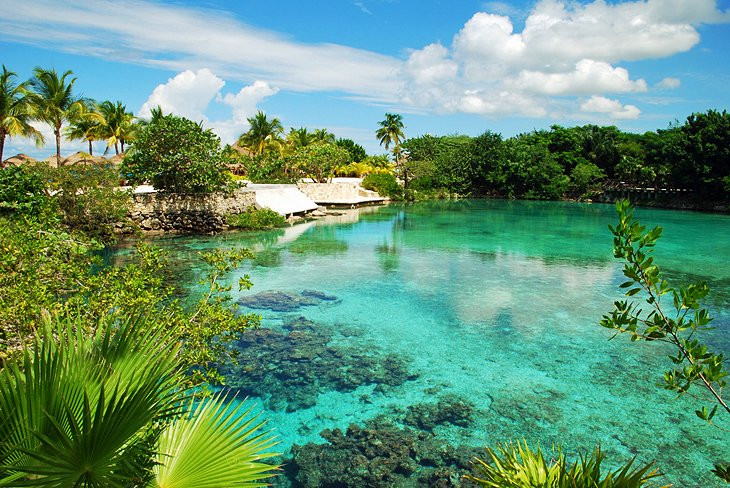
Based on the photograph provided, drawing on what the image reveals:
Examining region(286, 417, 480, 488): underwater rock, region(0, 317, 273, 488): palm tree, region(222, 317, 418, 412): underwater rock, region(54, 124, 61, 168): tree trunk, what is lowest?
region(286, 417, 480, 488): underwater rock

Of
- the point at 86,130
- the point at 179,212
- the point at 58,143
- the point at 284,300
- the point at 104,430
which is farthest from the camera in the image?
the point at 86,130

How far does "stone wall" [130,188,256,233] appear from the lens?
23984 millimetres

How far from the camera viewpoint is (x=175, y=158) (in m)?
23.8

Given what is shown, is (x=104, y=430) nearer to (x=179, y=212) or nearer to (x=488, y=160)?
(x=179, y=212)

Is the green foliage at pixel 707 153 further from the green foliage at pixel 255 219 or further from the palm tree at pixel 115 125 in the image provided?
the palm tree at pixel 115 125

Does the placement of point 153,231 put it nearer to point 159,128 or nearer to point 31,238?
point 159,128

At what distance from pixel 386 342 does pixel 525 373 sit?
9.93ft

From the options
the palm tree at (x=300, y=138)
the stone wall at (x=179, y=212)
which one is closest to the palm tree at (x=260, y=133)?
the palm tree at (x=300, y=138)

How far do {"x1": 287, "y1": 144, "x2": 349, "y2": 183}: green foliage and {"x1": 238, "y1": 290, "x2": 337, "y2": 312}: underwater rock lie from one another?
27711 millimetres

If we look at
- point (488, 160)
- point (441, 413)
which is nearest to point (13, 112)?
point (441, 413)

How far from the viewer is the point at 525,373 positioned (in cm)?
930

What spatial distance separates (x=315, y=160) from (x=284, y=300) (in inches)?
1143

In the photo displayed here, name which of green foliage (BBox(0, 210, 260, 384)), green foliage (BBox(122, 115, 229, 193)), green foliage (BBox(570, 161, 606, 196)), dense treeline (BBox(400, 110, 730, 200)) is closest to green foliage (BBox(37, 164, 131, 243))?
green foliage (BBox(122, 115, 229, 193))

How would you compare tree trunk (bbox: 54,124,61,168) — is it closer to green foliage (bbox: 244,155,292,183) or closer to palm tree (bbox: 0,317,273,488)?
green foliage (bbox: 244,155,292,183)
